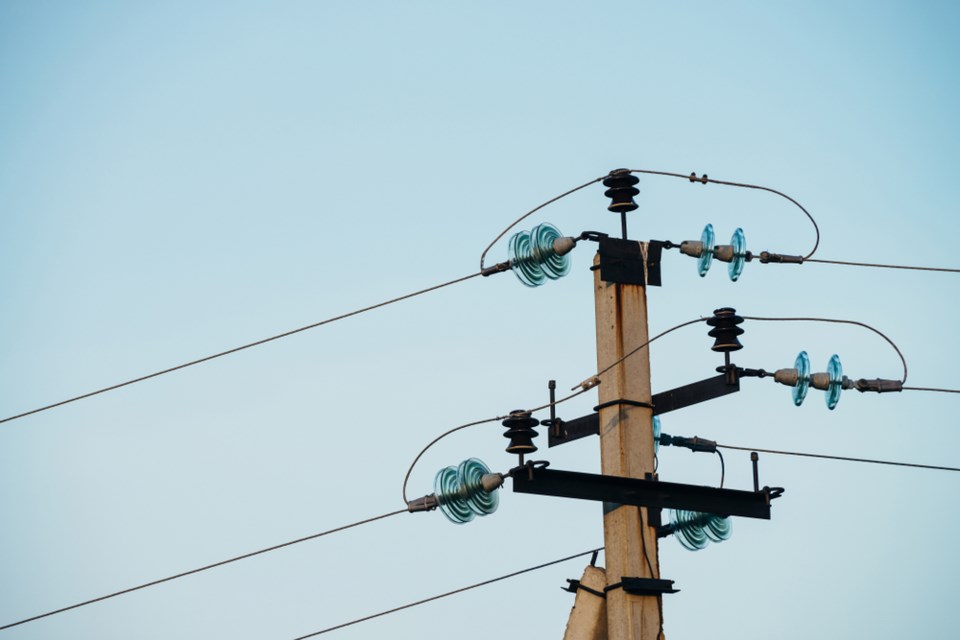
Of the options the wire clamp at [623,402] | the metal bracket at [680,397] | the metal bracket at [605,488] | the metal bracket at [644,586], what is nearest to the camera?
the metal bracket at [644,586]

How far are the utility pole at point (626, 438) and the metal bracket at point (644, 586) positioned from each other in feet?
0.12

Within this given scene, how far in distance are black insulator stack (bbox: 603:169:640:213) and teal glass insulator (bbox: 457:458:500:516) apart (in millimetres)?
2296

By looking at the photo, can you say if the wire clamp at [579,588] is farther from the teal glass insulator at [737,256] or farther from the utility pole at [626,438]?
the teal glass insulator at [737,256]

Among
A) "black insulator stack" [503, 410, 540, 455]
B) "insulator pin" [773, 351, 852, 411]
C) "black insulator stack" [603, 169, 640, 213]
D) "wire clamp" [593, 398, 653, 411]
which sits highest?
"black insulator stack" [603, 169, 640, 213]

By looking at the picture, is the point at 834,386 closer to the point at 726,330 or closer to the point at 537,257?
the point at 726,330

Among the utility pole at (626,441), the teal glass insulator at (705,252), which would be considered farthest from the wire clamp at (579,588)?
the teal glass insulator at (705,252)

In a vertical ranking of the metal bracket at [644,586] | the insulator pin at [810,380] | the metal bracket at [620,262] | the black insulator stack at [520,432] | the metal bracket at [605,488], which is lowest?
the metal bracket at [644,586]

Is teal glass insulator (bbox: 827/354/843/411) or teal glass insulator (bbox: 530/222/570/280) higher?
teal glass insulator (bbox: 530/222/570/280)

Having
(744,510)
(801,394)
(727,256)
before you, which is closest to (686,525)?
(744,510)

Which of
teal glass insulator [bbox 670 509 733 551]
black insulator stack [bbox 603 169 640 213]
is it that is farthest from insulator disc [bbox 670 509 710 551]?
black insulator stack [bbox 603 169 640 213]

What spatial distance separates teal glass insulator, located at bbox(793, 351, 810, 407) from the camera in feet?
38.5

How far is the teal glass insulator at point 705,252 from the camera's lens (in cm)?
1191

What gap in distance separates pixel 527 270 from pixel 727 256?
157 cm

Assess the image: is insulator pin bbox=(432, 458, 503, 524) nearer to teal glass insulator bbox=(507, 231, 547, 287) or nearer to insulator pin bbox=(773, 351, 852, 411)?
teal glass insulator bbox=(507, 231, 547, 287)
